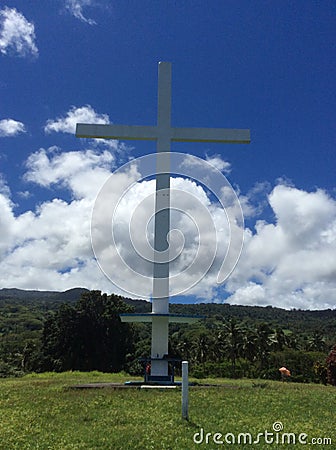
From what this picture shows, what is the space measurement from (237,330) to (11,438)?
42938 millimetres

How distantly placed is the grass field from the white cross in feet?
9.62

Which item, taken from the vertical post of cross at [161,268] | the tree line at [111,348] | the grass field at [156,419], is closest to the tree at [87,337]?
the tree line at [111,348]

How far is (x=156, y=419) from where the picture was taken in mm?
7504

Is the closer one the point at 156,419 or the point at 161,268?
the point at 156,419

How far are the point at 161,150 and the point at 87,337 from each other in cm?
Result: 2621

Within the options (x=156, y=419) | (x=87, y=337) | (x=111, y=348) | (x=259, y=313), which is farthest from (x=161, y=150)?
(x=259, y=313)

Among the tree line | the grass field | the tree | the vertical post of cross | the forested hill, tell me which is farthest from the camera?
the forested hill

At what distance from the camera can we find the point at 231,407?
864cm

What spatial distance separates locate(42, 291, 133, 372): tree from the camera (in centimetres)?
3628

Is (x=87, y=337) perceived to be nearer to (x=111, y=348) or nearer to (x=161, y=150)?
(x=111, y=348)

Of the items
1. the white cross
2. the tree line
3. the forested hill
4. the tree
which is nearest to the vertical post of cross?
the white cross

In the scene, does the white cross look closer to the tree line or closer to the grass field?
the grass field

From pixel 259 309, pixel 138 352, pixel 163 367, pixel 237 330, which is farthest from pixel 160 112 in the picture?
pixel 259 309

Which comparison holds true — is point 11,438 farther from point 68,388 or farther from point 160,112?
point 160,112
